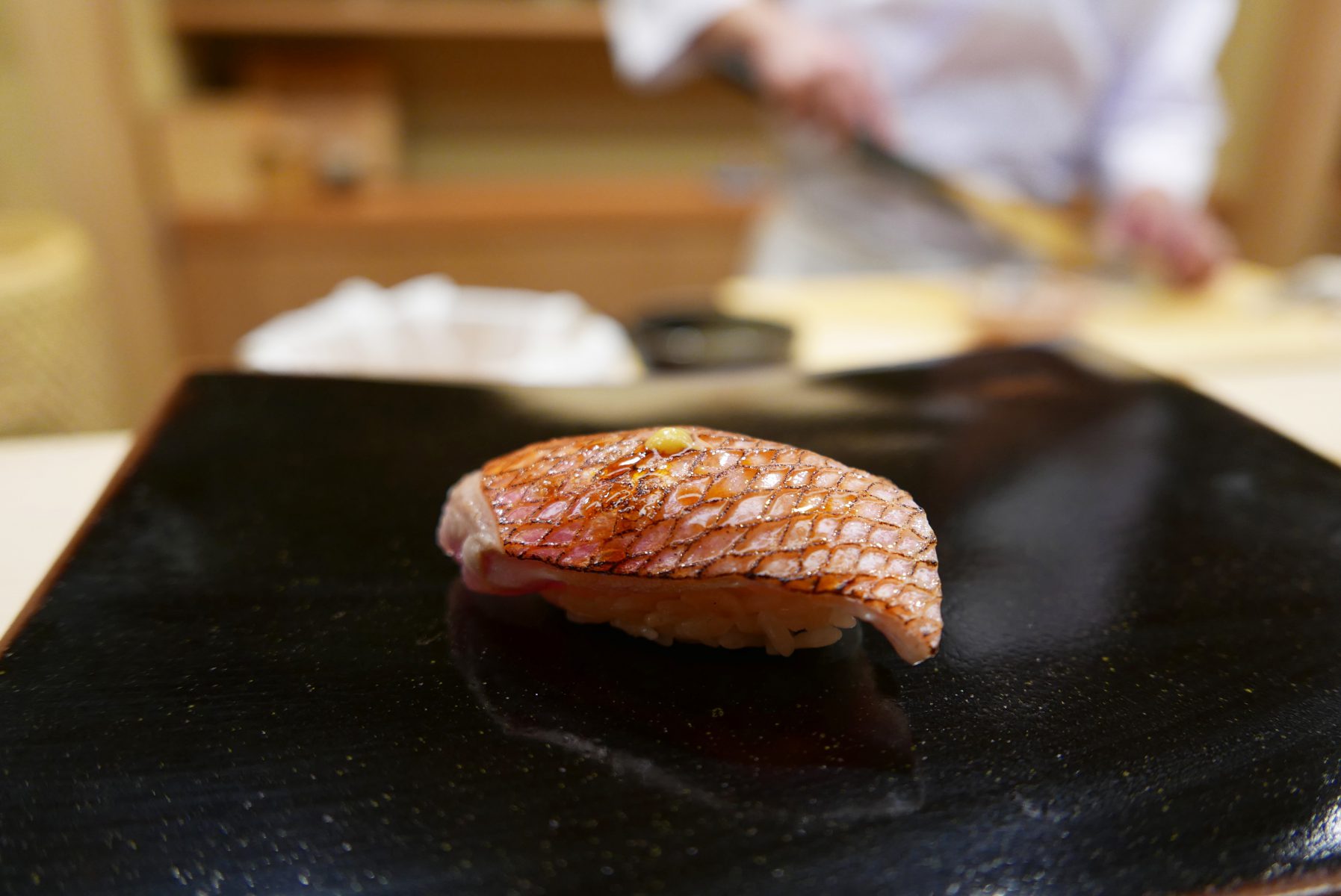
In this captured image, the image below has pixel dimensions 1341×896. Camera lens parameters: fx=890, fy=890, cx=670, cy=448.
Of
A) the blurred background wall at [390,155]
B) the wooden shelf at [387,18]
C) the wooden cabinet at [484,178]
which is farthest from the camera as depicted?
the wooden cabinet at [484,178]

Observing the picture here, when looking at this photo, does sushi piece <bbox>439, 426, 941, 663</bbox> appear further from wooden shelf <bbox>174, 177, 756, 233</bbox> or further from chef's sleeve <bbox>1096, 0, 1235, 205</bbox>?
wooden shelf <bbox>174, 177, 756, 233</bbox>

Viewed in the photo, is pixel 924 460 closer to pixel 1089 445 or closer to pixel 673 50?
pixel 1089 445

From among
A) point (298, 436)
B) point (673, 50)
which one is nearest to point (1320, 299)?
point (673, 50)

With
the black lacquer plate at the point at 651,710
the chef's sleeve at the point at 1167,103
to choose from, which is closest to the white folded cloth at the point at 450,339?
the black lacquer plate at the point at 651,710

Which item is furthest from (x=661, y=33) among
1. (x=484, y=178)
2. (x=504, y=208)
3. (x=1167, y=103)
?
(x=484, y=178)

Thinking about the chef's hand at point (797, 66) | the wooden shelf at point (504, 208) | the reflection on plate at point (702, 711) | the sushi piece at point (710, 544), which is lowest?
the wooden shelf at point (504, 208)

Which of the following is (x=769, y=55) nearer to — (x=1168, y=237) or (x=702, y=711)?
(x=1168, y=237)

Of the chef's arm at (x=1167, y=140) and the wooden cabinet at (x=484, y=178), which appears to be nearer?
the chef's arm at (x=1167, y=140)

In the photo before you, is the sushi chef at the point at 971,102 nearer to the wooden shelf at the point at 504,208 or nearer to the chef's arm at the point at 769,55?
the chef's arm at the point at 769,55
